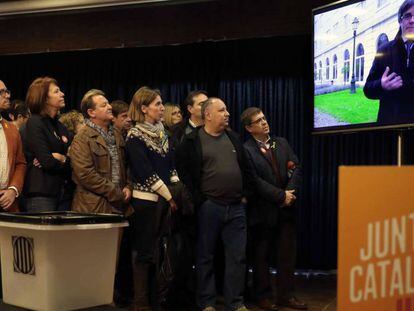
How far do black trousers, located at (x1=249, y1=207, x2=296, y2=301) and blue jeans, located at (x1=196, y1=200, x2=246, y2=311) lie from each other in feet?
1.32

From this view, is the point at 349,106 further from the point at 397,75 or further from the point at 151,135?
the point at 151,135

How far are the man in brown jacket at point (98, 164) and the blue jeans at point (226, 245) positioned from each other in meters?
0.55

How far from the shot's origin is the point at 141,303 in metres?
3.78

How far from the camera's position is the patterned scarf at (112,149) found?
12.7ft

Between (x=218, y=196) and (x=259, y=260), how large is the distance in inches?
28.5

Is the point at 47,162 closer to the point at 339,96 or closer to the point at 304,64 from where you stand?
the point at 339,96

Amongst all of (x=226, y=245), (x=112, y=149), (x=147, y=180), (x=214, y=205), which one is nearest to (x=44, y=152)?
(x=112, y=149)

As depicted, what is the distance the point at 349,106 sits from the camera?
3.79 metres

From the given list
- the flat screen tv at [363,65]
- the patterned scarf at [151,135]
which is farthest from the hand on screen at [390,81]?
the patterned scarf at [151,135]

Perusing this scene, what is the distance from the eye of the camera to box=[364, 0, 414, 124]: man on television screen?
11.2ft

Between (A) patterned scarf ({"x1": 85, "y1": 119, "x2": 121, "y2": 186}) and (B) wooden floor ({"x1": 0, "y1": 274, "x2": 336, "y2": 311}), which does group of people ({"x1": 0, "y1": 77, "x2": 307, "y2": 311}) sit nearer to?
(A) patterned scarf ({"x1": 85, "y1": 119, "x2": 121, "y2": 186})

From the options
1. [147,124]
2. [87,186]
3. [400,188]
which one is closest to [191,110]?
[147,124]

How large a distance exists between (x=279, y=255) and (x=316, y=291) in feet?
3.32

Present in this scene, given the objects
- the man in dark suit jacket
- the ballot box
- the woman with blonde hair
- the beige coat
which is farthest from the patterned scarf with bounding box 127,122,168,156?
the ballot box
